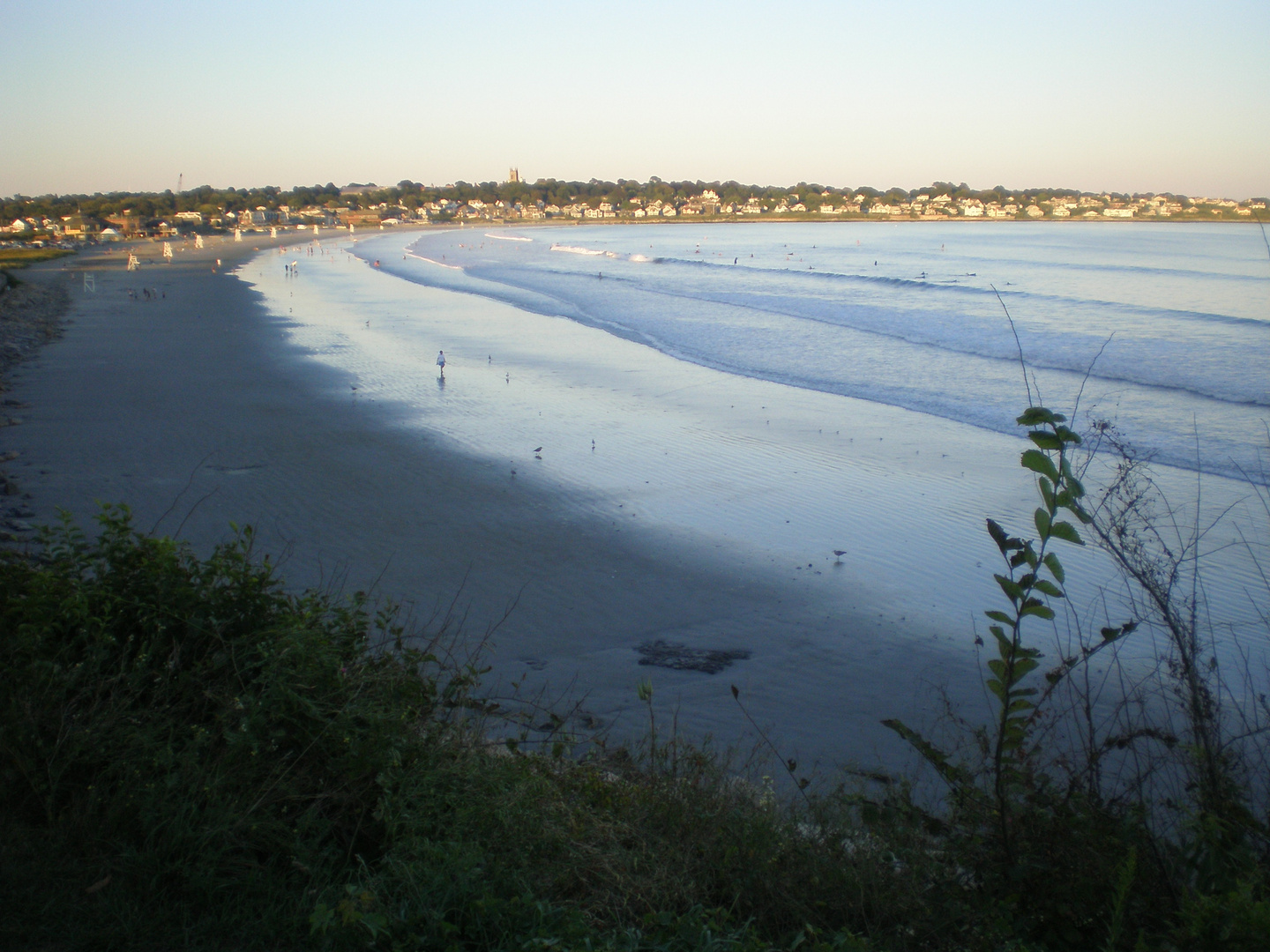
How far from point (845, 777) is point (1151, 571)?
7.17 feet

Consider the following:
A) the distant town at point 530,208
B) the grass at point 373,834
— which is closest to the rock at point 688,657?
the grass at point 373,834

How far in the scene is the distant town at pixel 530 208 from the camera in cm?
11675

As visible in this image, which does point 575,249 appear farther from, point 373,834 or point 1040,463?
point 1040,463

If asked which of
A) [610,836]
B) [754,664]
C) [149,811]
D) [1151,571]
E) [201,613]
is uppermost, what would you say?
[1151,571]

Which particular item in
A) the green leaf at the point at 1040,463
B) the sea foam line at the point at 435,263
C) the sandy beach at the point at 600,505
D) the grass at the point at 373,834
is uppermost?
the green leaf at the point at 1040,463

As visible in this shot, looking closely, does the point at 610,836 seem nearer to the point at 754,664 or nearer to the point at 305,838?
the point at 305,838

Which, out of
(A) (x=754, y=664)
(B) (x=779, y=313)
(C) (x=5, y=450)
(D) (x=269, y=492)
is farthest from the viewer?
(B) (x=779, y=313)

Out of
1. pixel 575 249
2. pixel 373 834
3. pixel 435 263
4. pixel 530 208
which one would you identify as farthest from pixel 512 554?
pixel 530 208

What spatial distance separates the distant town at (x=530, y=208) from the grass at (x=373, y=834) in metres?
99.2

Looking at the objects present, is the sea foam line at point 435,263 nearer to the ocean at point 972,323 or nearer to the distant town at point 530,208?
the ocean at point 972,323

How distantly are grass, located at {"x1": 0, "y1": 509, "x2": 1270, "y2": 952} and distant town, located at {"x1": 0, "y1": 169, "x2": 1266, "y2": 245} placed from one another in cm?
9921

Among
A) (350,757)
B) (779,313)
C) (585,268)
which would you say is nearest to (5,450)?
(350,757)

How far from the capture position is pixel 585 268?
48.2m

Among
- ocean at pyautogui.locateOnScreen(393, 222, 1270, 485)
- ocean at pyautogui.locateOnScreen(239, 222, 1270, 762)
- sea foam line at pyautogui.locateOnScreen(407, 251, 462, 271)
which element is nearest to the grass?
ocean at pyautogui.locateOnScreen(239, 222, 1270, 762)
